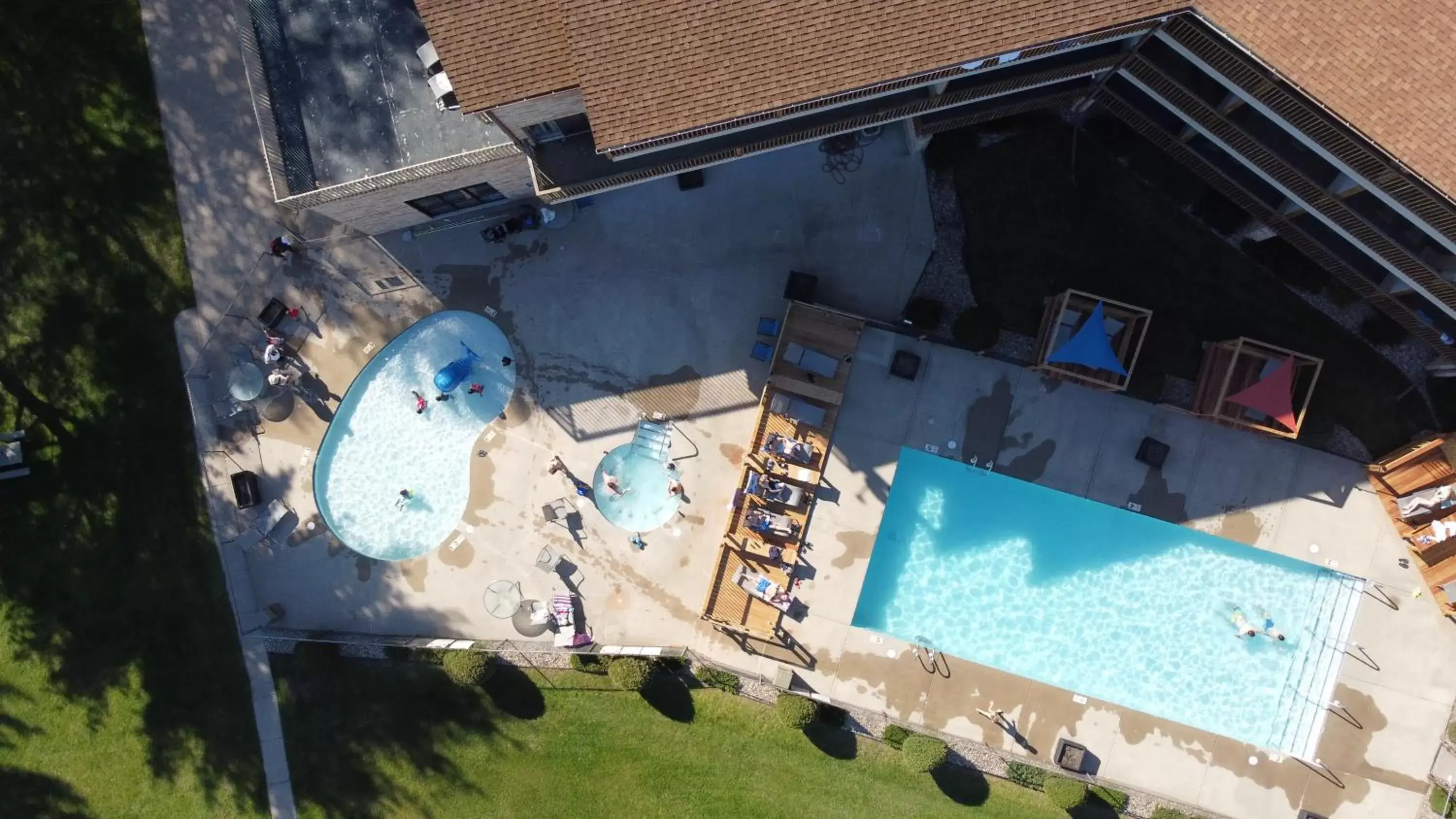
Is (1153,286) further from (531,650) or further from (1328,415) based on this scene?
(531,650)

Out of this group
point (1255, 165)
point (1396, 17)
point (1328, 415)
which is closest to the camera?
point (1396, 17)

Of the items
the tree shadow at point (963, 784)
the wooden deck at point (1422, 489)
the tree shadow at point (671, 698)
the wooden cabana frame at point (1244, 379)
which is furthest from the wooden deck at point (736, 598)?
the wooden deck at point (1422, 489)

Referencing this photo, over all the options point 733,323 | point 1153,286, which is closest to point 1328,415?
point 1153,286

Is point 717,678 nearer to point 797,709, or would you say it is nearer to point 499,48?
point 797,709

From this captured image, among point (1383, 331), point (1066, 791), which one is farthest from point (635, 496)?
point (1383, 331)

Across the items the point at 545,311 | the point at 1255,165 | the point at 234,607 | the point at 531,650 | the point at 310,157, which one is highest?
the point at 1255,165

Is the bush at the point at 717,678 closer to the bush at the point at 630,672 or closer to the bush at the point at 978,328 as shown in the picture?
the bush at the point at 630,672
